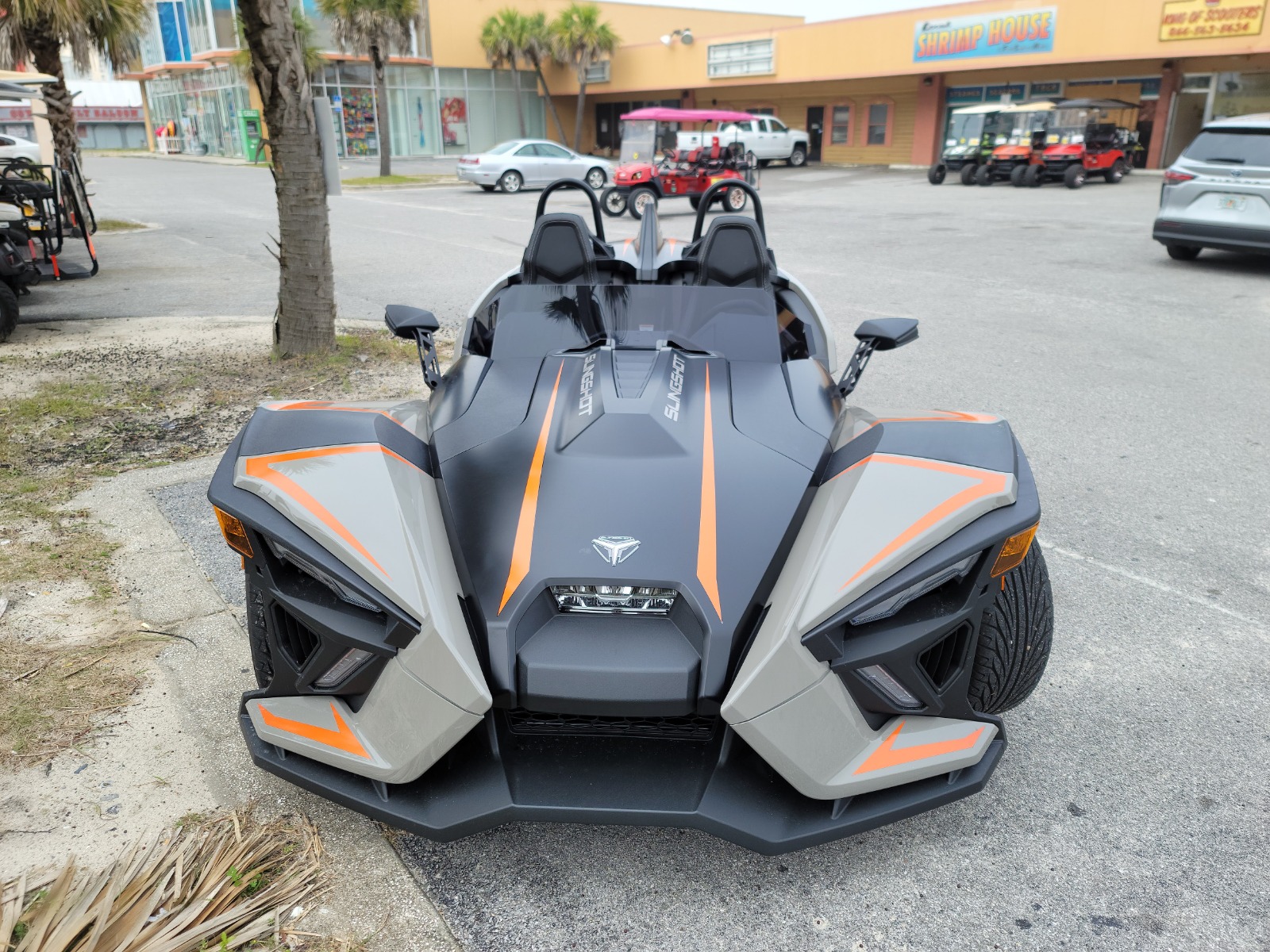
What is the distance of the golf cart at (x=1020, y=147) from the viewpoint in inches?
870

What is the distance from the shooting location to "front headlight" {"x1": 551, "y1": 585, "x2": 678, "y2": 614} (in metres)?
2.17

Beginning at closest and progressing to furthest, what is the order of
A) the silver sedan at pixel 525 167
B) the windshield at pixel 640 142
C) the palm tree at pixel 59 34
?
the palm tree at pixel 59 34
the windshield at pixel 640 142
the silver sedan at pixel 525 167

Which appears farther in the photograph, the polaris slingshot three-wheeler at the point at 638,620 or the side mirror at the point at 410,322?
the side mirror at the point at 410,322

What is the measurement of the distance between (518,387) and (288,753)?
134 centimetres

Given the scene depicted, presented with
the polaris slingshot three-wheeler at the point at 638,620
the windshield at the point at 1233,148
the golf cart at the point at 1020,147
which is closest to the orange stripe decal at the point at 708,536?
the polaris slingshot three-wheeler at the point at 638,620

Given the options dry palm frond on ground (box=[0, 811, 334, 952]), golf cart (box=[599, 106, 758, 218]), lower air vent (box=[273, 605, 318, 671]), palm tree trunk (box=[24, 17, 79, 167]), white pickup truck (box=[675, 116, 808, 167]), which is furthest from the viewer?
white pickup truck (box=[675, 116, 808, 167])

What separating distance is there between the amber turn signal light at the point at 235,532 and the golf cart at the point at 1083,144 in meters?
23.1

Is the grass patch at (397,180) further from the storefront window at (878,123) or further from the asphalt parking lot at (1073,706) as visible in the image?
the asphalt parking lot at (1073,706)

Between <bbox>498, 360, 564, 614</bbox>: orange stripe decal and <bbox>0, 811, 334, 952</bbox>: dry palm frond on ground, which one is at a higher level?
<bbox>498, 360, 564, 614</bbox>: orange stripe decal

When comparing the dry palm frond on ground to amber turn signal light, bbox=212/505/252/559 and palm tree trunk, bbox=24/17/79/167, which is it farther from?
palm tree trunk, bbox=24/17/79/167

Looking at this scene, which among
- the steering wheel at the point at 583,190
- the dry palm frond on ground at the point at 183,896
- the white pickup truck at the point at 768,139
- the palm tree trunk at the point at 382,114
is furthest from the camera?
the white pickup truck at the point at 768,139

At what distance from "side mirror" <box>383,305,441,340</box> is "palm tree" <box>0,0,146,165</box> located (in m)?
11.9

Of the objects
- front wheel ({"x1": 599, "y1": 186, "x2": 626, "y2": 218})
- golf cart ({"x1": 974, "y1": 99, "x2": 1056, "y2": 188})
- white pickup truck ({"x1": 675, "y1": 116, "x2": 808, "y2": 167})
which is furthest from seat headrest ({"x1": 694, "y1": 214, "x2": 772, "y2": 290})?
white pickup truck ({"x1": 675, "y1": 116, "x2": 808, "y2": 167})

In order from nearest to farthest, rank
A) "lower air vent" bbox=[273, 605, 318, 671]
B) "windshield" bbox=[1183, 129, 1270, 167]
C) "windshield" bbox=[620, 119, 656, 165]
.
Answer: "lower air vent" bbox=[273, 605, 318, 671]
"windshield" bbox=[1183, 129, 1270, 167]
"windshield" bbox=[620, 119, 656, 165]
